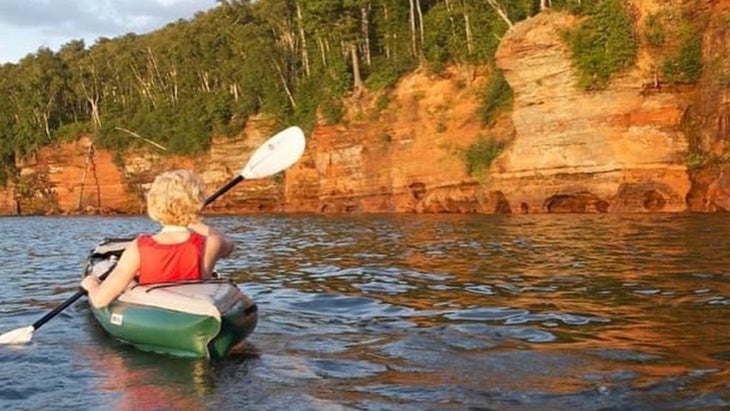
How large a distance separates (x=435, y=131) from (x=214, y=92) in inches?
976

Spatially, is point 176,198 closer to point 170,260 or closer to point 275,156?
point 170,260

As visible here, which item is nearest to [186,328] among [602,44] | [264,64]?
[602,44]

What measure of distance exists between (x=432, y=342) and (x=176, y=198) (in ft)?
7.75

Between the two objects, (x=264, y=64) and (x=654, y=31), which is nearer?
(x=654, y=31)

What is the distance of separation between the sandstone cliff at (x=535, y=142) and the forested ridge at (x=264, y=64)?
0.77 meters

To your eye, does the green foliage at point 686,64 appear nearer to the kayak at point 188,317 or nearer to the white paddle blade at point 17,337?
the kayak at point 188,317

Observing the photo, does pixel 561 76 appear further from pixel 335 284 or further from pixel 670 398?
pixel 670 398

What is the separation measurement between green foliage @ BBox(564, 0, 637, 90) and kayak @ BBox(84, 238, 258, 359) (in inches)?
927

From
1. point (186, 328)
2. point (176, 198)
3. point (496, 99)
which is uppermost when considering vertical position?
point (496, 99)

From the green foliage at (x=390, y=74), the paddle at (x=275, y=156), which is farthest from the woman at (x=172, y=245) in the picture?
the green foliage at (x=390, y=74)

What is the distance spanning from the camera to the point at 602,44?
2738cm

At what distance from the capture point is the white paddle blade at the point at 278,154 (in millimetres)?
7926

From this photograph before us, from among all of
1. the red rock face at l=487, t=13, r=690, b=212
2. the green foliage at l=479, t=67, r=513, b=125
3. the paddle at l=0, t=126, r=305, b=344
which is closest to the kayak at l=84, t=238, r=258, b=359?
the paddle at l=0, t=126, r=305, b=344

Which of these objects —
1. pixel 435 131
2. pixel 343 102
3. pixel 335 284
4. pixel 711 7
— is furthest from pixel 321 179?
pixel 335 284
